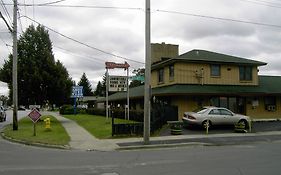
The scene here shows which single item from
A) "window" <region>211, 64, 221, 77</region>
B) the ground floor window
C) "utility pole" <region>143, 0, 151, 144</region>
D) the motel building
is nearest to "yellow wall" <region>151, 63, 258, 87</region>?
the motel building

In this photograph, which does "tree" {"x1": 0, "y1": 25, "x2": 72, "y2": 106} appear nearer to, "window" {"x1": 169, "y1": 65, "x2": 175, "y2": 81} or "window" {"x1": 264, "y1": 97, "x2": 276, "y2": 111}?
"window" {"x1": 169, "y1": 65, "x2": 175, "y2": 81}

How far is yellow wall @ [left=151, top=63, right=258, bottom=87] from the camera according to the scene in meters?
33.1

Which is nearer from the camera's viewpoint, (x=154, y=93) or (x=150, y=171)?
(x=150, y=171)

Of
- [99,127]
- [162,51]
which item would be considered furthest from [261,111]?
[162,51]

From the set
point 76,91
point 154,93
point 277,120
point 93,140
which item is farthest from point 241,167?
point 76,91

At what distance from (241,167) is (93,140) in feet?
35.5

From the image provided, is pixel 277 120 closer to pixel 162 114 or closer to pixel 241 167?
pixel 162 114

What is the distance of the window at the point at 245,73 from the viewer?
35531 millimetres

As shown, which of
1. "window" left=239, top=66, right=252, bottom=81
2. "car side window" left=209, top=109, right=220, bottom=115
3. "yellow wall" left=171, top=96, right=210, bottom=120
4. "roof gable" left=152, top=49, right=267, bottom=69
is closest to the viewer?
"car side window" left=209, top=109, right=220, bottom=115

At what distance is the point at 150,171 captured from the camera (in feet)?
36.0

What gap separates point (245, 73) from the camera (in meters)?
35.7

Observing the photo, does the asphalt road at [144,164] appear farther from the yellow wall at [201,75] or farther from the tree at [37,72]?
the tree at [37,72]

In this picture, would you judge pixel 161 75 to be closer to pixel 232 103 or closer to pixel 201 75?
pixel 201 75

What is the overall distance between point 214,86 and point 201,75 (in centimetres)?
144
